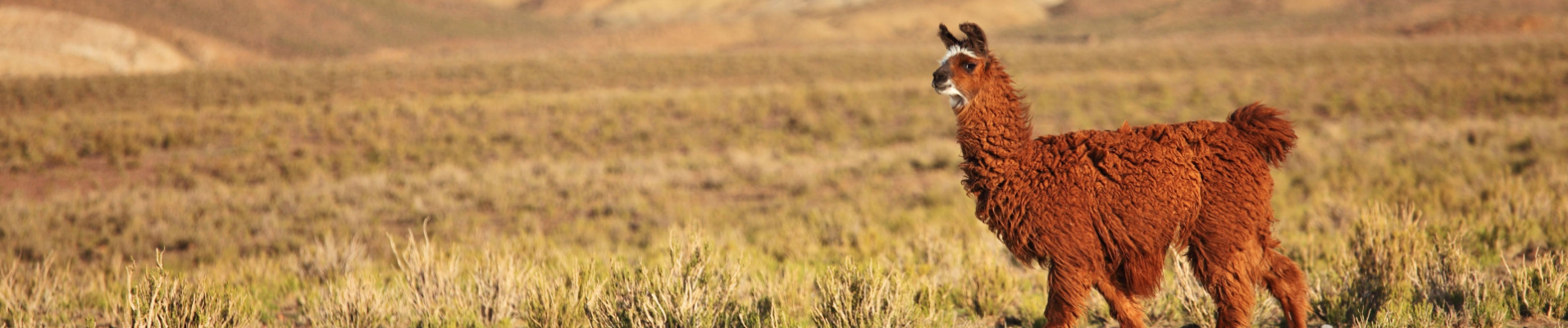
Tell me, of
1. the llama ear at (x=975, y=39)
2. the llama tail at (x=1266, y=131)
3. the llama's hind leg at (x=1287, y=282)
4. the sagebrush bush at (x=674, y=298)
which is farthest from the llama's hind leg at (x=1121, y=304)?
the sagebrush bush at (x=674, y=298)

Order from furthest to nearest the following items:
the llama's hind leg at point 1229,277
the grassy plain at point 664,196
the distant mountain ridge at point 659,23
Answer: the distant mountain ridge at point 659,23 → the grassy plain at point 664,196 → the llama's hind leg at point 1229,277

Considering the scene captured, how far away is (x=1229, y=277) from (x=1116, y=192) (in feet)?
1.92

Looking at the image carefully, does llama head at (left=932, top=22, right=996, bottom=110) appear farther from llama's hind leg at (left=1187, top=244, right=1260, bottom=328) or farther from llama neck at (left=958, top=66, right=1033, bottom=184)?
llama's hind leg at (left=1187, top=244, right=1260, bottom=328)

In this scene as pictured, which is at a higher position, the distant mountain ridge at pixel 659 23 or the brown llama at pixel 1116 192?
the distant mountain ridge at pixel 659 23

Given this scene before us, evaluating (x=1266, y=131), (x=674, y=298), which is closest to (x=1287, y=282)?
(x=1266, y=131)

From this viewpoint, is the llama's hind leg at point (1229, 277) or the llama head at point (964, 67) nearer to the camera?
the llama head at point (964, 67)

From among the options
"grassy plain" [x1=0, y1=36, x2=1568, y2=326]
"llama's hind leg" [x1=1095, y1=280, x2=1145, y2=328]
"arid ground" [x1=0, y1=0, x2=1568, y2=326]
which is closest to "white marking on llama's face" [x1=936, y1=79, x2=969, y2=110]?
"grassy plain" [x1=0, y1=36, x2=1568, y2=326]

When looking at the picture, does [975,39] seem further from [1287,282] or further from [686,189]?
[686,189]

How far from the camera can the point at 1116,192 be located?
3408 mm

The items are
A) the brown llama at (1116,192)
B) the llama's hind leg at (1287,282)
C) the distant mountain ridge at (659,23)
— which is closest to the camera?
the brown llama at (1116,192)

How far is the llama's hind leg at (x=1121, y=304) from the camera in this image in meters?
3.55

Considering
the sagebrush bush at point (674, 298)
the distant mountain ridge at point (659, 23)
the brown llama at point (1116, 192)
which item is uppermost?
the distant mountain ridge at point (659, 23)

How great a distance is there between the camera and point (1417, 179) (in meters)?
11.9

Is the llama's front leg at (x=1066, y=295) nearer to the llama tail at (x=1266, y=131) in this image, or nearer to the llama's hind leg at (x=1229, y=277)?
the llama's hind leg at (x=1229, y=277)
